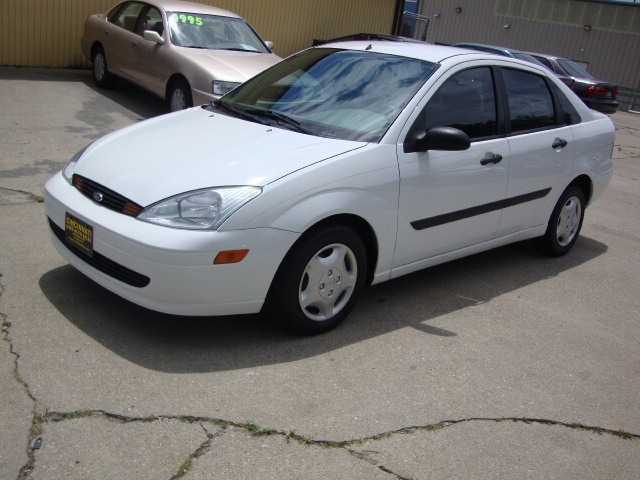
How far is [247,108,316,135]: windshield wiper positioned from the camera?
467 cm

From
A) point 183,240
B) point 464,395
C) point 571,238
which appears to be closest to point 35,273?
point 183,240

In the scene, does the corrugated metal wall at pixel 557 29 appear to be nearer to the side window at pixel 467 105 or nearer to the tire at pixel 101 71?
the tire at pixel 101 71

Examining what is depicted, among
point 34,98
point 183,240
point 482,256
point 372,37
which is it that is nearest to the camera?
point 183,240

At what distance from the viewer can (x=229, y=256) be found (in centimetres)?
385

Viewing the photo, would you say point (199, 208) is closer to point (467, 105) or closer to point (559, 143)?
point (467, 105)

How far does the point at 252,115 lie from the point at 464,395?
225 cm

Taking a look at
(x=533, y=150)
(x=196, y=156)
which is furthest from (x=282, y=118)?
(x=533, y=150)

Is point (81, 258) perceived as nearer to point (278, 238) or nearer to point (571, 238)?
point (278, 238)

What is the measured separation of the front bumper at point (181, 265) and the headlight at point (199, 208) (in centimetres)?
6

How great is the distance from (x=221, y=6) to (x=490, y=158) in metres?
9.81

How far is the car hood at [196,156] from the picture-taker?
13.3ft

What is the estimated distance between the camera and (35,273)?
15.6 ft

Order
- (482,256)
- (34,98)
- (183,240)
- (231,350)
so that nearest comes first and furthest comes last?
(183,240)
(231,350)
(482,256)
(34,98)

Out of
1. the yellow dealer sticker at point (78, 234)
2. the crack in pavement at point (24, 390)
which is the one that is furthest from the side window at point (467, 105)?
the crack in pavement at point (24, 390)
